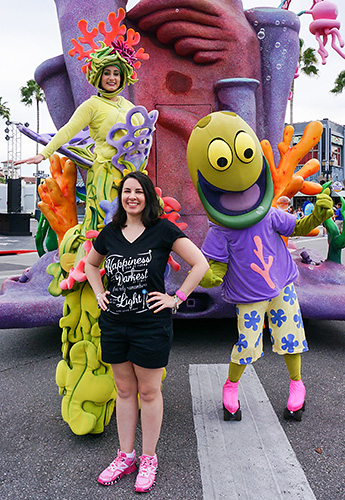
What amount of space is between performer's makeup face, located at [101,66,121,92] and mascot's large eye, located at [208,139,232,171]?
0.71m

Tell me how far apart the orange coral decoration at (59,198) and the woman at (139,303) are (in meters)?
1.30

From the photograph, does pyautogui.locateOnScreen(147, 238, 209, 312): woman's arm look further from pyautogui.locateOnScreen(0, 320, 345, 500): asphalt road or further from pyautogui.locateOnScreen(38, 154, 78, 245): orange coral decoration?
pyautogui.locateOnScreen(38, 154, 78, 245): orange coral decoration

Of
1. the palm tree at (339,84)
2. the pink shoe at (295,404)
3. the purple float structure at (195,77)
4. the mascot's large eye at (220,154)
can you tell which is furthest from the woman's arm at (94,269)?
the palm tree at (339,84)

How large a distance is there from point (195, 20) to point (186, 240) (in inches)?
108

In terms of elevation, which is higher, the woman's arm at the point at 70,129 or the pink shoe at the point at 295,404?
the woman's arm at the point at 70,129

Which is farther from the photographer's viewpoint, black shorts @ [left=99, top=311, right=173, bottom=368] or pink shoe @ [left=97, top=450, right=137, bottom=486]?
pink shoe @ [left=97, top=450, right=137, bottom=486]

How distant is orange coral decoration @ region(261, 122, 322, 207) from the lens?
9.36 ft

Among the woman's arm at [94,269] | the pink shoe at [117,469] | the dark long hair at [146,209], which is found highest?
the dark long hair at [146,209]

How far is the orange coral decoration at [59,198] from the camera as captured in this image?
3.16m

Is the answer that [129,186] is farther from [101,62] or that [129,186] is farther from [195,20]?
[195,20]

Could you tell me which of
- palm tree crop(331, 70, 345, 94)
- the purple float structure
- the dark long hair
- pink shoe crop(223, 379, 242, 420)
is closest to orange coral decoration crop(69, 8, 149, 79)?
the dark long hair

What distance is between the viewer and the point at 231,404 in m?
2.50

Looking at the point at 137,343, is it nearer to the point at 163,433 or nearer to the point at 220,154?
the point at 163,433

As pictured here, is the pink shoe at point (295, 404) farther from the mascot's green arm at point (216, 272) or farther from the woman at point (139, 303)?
the woman at point (139, 303)
